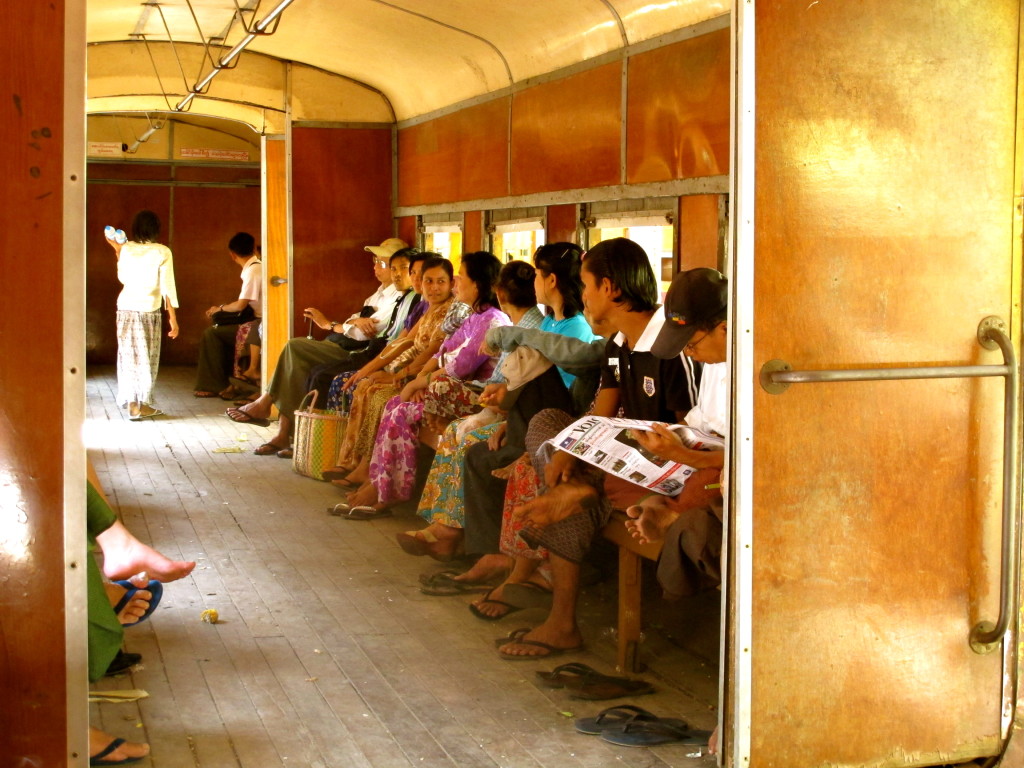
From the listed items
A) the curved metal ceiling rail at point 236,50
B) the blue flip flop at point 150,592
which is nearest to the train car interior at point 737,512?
the blue flip flop at point 150,592

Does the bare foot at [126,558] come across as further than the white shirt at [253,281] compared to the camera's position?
No

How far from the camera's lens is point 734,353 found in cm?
346

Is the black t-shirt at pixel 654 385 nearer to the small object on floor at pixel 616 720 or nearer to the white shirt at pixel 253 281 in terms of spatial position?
the small object on floor at pixel 616 720

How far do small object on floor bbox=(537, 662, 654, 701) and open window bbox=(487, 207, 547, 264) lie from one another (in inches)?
151

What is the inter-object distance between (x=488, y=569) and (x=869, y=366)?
265cm

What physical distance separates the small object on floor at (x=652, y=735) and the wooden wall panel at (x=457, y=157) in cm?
512

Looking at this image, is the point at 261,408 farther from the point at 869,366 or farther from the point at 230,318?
the point at 869,366

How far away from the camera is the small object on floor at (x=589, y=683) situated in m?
4.38

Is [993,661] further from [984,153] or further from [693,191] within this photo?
[693,191]

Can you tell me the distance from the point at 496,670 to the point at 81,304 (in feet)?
7.54

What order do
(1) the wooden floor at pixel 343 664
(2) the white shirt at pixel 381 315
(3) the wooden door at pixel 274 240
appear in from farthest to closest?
(3) the wooden door at pixel 274 240
(2) the white shirt at pixel 381 315
(1) the wooden floor at pixel 343 664

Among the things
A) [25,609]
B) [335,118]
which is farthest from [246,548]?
[335,118]

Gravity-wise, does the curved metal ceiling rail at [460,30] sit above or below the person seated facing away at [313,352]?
above

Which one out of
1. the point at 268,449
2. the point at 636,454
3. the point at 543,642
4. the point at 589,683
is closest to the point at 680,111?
the point at 636,454
